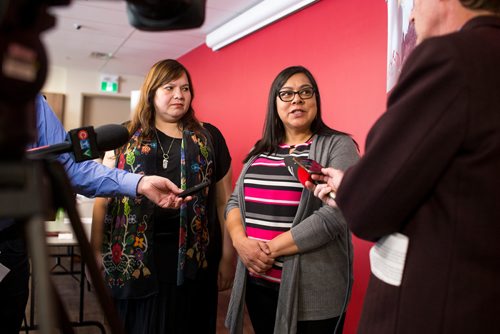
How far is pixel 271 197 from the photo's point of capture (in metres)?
1.74

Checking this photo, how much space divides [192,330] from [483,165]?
59.1 inches

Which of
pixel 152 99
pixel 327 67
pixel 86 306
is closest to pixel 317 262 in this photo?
pixel 152 99

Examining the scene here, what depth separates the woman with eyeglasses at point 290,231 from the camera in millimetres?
1617

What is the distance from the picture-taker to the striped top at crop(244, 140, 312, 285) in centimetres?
171

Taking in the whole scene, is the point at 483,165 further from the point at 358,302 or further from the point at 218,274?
the point at 358,302

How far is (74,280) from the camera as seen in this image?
461cm

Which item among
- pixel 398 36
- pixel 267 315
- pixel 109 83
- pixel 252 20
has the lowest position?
pixel 267 315

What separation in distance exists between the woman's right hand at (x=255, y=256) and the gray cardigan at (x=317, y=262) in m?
0.08

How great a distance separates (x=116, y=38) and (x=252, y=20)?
2121 mm

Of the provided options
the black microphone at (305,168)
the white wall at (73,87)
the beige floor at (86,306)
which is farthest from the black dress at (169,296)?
the white wall at (73,87)

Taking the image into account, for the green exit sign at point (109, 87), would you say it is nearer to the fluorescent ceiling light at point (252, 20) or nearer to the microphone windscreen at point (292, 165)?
the fluorescent ceiling light at point (252, 20)

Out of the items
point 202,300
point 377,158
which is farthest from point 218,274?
point 377,158

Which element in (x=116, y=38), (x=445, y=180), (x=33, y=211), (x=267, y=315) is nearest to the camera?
(x=33, y=211)

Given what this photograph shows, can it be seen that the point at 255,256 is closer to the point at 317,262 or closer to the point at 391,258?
the point at 317,262
